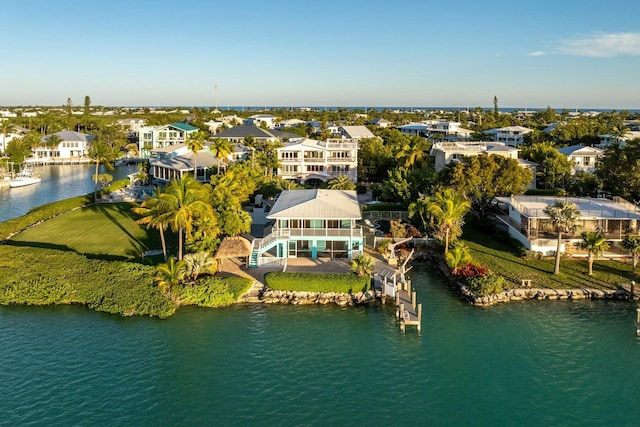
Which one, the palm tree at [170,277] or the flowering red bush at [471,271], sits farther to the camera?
the flowering red bush at [471,271]

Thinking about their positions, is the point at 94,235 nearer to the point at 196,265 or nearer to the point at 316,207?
the point at 196,265

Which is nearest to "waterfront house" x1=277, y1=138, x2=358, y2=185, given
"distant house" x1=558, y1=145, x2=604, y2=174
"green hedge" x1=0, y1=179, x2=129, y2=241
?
"green hedge" x1=0, y1=179, x2=129, y2=241

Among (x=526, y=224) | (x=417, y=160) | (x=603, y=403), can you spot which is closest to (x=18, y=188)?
(x=417, y=160)

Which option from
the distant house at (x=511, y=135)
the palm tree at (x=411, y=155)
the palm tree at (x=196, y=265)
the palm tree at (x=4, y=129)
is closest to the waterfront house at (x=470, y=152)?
the palm tree at (x=411, y=155)

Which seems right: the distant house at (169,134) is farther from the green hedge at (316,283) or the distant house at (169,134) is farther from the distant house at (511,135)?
the green hedge at (316,283)

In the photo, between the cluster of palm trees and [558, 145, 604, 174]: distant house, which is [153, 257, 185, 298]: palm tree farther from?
[558, 145, 604, 174]: distant house

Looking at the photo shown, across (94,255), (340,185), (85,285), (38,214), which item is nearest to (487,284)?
(340,185)
